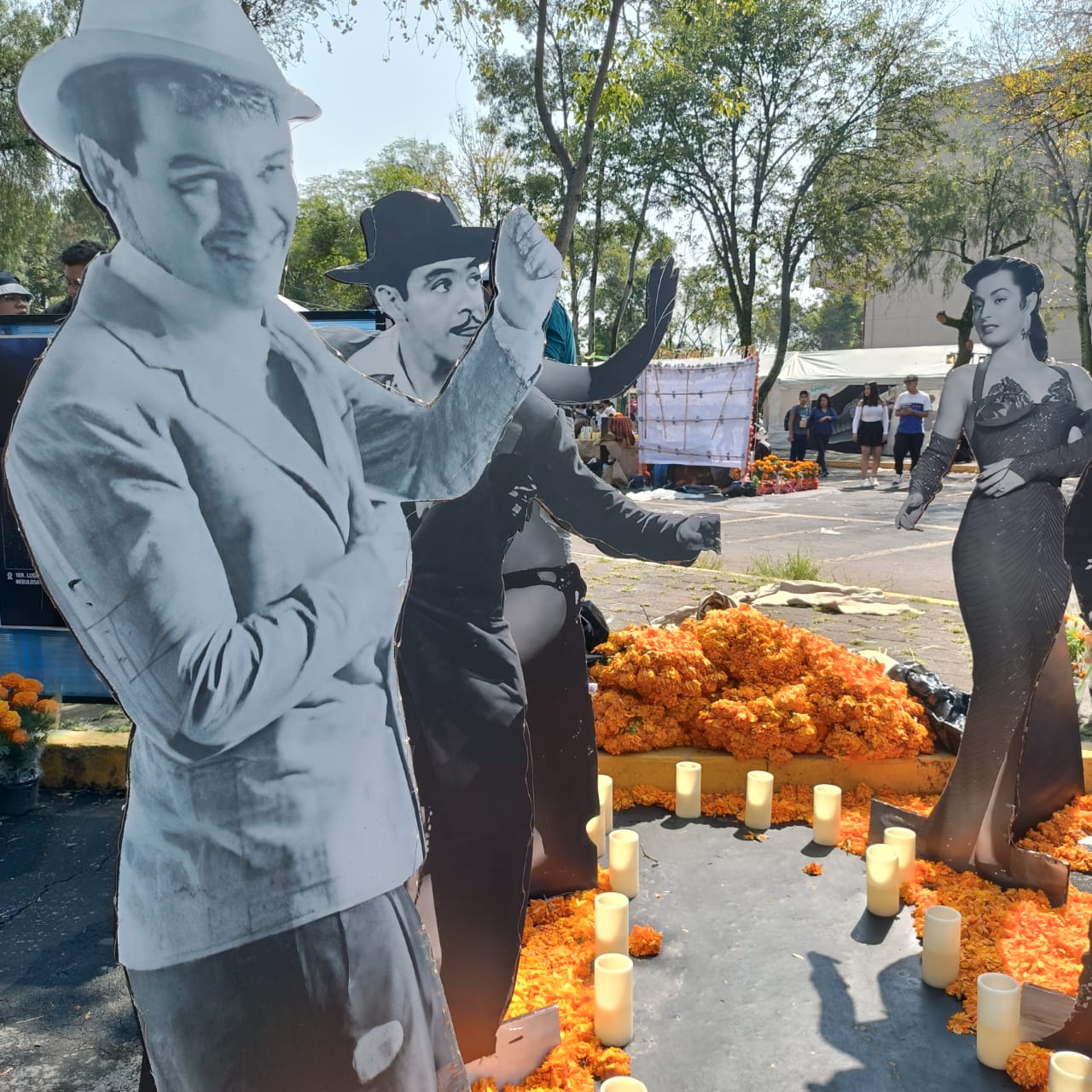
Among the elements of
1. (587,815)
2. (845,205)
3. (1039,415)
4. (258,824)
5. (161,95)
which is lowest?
(587,815)

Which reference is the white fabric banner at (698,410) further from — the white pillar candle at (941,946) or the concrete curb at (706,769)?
the white pillar candle at (941,946)

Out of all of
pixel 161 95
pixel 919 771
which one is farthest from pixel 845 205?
pixel 161 95

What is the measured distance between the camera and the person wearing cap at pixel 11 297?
570cm

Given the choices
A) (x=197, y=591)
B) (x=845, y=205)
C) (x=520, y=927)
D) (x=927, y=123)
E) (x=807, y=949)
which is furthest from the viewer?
(x=845, y=205)

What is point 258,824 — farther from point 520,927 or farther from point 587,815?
point 587,815

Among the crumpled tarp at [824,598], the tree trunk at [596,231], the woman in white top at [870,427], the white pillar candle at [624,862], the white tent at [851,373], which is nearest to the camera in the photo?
the white pillar candle at [624,862]

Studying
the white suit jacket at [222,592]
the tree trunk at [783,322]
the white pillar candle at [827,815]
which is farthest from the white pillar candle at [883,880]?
the tree trunk at [783,322]

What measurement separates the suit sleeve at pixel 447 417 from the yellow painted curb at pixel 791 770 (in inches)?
132

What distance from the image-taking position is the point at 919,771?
4.72 metres

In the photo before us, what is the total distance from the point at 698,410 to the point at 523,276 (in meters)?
12.6

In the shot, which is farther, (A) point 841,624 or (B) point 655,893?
(A) point 841,624

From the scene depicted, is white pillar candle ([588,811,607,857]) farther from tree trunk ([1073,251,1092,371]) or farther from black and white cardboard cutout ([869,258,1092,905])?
tree trunk ([1073,251,1092,371])

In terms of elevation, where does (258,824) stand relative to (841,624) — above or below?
above

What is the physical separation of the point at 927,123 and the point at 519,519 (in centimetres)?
2098
